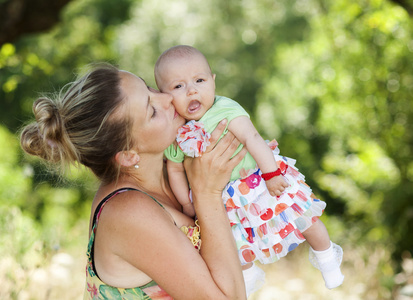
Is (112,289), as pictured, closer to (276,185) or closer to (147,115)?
(147,115)

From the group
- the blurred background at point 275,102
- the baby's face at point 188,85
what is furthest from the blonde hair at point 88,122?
the baby's face at point 188,85

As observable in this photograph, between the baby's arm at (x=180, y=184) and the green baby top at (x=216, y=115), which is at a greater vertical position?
the green baby top at (x=216, y=115)

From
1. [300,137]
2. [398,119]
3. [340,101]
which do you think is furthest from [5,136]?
[300,137]

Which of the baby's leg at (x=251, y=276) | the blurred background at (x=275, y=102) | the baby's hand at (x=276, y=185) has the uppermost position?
the baby's hand at (x=276, y=185)

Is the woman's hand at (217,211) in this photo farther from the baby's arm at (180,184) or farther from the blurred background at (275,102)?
the blurred background at (275,102)

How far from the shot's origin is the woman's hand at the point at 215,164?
1.99 metres

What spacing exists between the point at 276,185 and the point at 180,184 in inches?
15.8

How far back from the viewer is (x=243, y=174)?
2.19 meters

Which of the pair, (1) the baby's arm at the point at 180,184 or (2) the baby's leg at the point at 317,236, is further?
(2) the baby's leg at the point at 317,236

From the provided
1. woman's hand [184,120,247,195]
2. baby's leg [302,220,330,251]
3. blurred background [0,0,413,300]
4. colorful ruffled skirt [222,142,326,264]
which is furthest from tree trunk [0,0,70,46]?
baby's leg [302,220,330,251]

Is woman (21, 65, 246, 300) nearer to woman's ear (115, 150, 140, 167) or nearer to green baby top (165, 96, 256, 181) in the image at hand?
woman's ear (115, 150, 140, 167)

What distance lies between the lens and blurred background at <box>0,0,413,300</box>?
150 inches

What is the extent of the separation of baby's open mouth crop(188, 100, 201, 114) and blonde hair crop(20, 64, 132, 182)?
1.09 feet

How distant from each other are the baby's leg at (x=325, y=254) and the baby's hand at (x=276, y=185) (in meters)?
0.31
